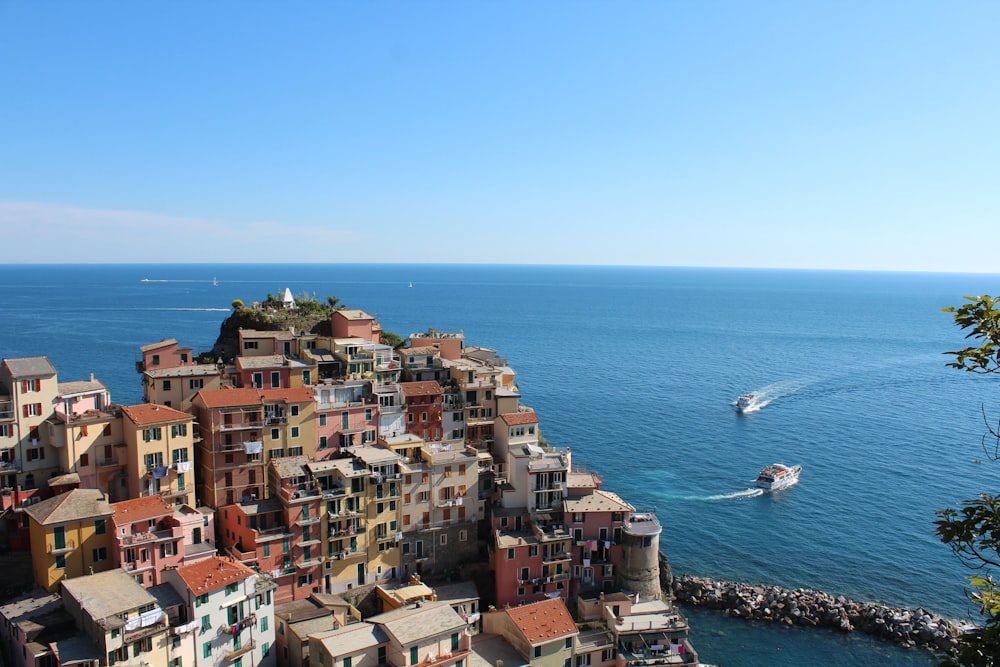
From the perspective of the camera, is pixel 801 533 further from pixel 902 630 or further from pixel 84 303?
pixel 84 303

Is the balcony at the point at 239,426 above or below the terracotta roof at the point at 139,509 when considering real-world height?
above

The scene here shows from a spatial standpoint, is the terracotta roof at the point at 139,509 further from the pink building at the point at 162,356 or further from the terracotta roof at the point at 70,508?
→ the pink building at the point at 162,356

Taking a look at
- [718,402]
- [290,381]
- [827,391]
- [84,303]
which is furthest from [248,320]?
[84,303]

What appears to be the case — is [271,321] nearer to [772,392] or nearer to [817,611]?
[817,611]

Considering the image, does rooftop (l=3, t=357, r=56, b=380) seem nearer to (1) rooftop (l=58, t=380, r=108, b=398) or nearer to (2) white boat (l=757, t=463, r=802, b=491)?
(1) rooftop (l=58, t=380, r=108, b=398)

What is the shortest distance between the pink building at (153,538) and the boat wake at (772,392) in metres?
74.2

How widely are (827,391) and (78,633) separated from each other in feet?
330

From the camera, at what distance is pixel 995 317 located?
9.16 meters

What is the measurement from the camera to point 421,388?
51.5 metres

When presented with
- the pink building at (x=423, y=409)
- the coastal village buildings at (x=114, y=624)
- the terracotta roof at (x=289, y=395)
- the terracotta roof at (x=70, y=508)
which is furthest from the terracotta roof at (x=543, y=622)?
the terracotta roof at (x=70, y=508)

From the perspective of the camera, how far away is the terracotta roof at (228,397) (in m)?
42.7

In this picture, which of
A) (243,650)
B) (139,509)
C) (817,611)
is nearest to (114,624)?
(243,650)

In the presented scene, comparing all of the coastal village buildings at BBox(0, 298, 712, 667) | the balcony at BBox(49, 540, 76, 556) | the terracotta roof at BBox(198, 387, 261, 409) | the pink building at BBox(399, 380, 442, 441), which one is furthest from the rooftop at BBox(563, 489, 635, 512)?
the balcony at BBox(49, 540, 76, 556)

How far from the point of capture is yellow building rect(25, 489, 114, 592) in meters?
34.5
